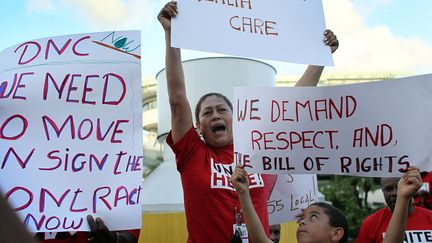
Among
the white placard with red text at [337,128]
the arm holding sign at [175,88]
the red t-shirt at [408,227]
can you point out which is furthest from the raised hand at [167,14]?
the red t-shirt at [408,227]

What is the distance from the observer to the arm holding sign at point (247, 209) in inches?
90.8

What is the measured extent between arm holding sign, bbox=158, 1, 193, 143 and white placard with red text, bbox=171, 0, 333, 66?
0.28ft

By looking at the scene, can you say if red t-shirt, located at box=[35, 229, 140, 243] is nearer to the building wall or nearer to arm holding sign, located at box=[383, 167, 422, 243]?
arm holding sign, located at box=[383, 167, 422, 243]

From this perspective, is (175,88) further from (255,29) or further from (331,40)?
(331,40)

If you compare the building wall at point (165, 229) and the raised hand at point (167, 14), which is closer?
the raised hand at point (167, 14)

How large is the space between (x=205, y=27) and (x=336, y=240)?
1.47 m

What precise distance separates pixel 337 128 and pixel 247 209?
686 mm

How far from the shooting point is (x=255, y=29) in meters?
2.62

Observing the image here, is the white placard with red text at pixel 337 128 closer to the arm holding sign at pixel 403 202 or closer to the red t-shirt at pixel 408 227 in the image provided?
the arm holding sign at pixel 403 202

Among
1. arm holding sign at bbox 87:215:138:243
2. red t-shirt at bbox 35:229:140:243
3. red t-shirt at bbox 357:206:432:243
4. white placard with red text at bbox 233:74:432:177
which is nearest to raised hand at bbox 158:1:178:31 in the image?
white placard with red text at bbox 233:74:432:177

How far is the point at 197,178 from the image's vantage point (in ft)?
8.04

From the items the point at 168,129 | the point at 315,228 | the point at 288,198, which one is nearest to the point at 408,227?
the point at 315,228

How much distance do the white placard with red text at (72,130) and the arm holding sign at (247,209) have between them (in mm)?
495

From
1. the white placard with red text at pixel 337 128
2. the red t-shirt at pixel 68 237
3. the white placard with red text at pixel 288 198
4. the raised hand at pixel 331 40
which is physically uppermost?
the raised hand at pixel 331 40
